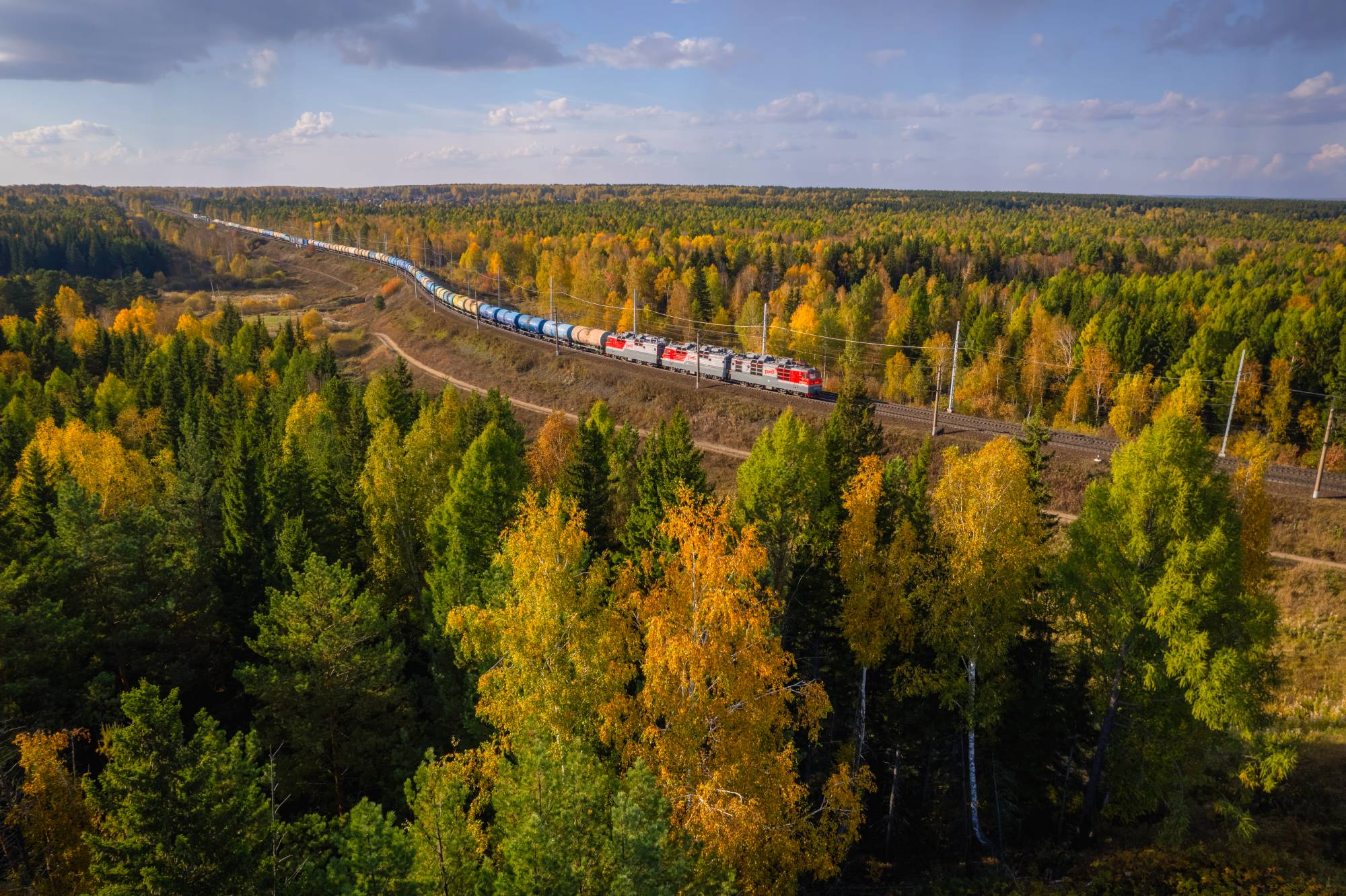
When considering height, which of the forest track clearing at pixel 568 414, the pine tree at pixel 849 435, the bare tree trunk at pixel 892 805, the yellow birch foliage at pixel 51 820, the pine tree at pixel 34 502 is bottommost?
the bare tree trunk at pixel 892 805

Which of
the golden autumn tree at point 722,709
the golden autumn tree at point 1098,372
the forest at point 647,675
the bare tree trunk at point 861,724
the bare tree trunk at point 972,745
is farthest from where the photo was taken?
the golden autumn tree at point 1098,372

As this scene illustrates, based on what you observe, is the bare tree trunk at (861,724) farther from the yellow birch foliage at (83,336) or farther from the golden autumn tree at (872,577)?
the yellow birch foliage at (83,336)

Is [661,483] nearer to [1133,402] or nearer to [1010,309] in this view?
[1133,402]

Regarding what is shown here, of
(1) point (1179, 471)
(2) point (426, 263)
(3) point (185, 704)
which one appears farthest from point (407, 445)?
(2) point (426, 263)

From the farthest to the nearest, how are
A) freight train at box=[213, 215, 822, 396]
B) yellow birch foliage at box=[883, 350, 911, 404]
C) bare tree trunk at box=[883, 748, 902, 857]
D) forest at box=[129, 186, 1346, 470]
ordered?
yellow birch foliage at box=[883, 350, 911, 404], forest at box=[129, 186, 1346, 470], freight train at box=[213, 215, 822, 396], bare tree trunk at box=[883, 748, 902, 857]

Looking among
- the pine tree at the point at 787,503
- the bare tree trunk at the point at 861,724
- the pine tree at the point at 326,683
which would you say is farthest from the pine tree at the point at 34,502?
the bare tree trunk at the point at 861,724

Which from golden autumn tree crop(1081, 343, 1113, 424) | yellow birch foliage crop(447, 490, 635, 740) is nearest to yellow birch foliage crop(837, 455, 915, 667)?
yellow birch foliage crop(447, 490, 635, 740)

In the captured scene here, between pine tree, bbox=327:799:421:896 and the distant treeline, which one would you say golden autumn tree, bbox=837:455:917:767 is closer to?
pine tree, bbox=327:799:421:896
